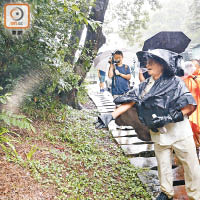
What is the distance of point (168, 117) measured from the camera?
2.64 metres

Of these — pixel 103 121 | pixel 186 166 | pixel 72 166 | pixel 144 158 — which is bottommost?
pixel 144 158

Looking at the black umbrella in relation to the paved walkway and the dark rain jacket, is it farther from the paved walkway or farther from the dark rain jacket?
the paved walkway

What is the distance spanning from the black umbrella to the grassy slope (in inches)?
89.7

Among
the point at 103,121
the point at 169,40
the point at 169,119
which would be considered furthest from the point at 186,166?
the point at 169,40

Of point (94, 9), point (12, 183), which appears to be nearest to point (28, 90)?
point (12, 183)

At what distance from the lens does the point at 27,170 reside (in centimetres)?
289

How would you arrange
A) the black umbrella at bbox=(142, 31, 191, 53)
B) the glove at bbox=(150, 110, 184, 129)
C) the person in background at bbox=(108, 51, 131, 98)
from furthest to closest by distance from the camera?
the person in background at bbox=(108, 51, 131, 98)
the black umbrella at bbox=(142, 31, 191, 53)
the glove at bbox=(150, 110, 184, 129)

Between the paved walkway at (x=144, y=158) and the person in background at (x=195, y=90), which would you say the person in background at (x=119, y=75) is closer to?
the paved walkway at (x=144, y=158)

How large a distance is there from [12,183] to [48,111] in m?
2.76

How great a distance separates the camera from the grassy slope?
286 centimetres

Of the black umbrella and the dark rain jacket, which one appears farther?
the black umbrella

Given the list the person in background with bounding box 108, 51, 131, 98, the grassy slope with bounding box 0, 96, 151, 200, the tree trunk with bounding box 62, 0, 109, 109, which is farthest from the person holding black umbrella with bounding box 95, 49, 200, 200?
the tree trunk with bounding box 62, 0, 109, 109

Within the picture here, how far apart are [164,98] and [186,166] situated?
93 centimetres

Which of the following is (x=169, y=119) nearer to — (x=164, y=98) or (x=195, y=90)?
(x=164, y=98)
